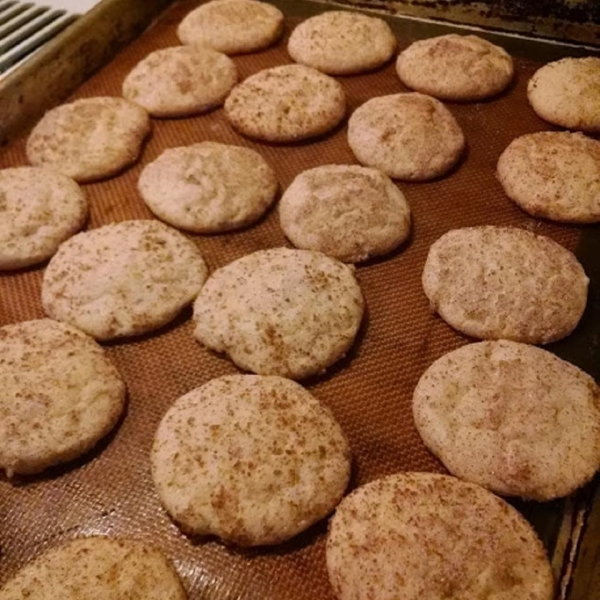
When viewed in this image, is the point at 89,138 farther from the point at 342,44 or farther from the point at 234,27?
the point at 342,44

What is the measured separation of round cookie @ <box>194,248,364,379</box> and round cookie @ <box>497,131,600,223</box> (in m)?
0.62

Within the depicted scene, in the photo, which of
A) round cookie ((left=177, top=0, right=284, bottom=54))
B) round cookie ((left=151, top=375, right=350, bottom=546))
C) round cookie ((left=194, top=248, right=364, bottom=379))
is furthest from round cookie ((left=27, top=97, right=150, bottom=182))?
round cookie ((left=151, top=375, right=350, bottom=546))

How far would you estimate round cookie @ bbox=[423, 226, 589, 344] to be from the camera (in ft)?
5.96

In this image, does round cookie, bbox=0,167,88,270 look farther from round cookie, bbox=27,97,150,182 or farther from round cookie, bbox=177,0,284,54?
round cookie, bbox=177,0,284,54

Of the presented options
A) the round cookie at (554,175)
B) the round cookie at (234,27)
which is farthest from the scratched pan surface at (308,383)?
the round cookie at (234,27)

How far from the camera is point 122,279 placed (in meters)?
1.90

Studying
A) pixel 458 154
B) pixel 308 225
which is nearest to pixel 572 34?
pixel 458 154

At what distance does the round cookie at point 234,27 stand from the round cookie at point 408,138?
0.65 m

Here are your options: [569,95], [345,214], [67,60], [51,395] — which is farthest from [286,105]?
[51,395]

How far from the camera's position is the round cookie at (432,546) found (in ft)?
4.46

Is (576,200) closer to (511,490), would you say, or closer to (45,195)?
(511,490)

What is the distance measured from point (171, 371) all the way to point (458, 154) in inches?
45.4

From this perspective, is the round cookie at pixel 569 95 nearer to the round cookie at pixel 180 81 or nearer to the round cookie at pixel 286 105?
the round cookie at pixel 286 105

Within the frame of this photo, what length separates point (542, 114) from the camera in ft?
8.02
